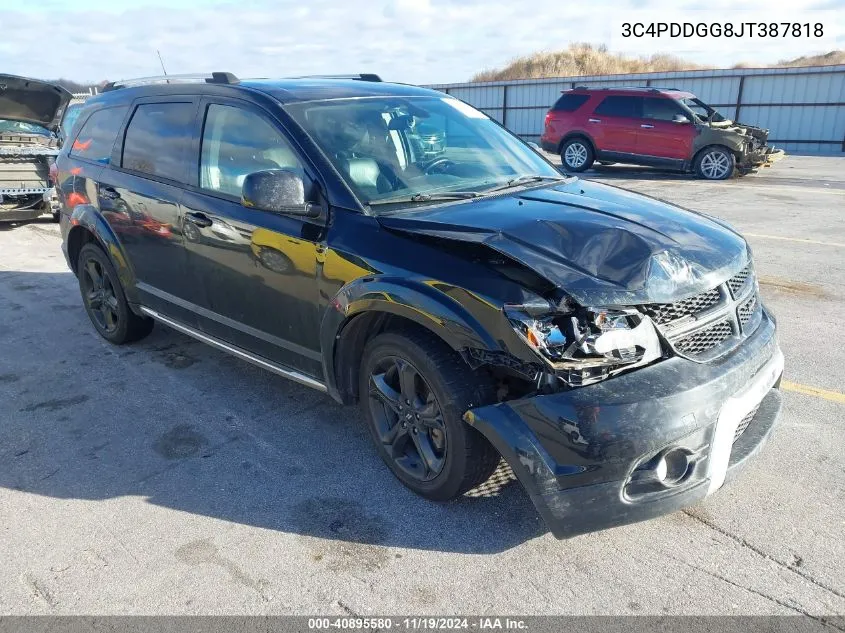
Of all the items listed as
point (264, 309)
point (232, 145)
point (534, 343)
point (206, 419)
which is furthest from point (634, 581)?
point (232, 145)

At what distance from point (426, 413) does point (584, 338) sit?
0.85m

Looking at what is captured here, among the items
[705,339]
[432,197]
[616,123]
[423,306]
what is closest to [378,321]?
[423,306]

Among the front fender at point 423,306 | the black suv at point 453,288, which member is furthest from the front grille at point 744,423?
the front fender at point 423,306

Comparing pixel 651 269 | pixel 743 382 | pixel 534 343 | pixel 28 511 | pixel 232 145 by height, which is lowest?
pixel 28 511

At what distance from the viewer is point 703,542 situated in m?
2.82

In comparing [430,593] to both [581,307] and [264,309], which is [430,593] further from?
[264,309]

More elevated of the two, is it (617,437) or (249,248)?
(249,248)

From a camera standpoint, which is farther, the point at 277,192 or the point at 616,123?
the point at 616,123

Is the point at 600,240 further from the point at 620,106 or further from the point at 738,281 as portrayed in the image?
the point at 620,106

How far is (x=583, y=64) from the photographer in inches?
1841

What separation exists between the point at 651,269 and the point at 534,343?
59cm

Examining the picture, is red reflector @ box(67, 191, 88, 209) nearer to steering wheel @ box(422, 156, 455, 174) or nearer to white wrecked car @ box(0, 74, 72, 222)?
steering wheel @ box(422, 156, 455, 174)

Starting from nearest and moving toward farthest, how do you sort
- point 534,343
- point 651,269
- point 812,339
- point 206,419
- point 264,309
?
point 534,343, point 651,269, point 264,309, point 206,419, point 812,339

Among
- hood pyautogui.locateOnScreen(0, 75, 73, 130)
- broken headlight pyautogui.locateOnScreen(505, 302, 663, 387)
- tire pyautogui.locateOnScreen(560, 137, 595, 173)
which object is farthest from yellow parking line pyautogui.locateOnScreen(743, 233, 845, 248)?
hood pyautogui.locateOnScreen(0, 75, 73, 130)
